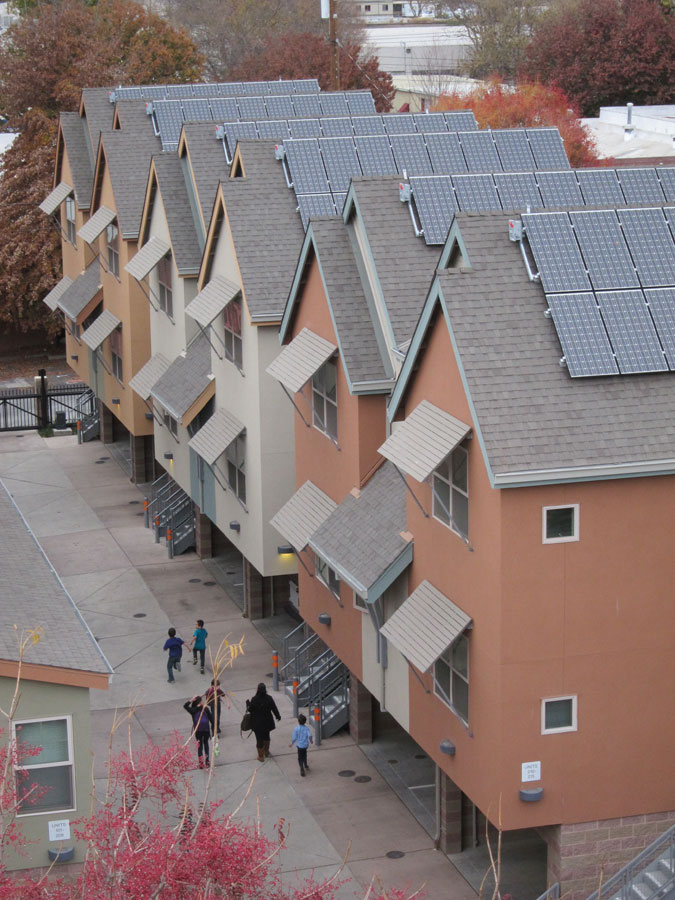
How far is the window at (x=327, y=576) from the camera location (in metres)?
27.1

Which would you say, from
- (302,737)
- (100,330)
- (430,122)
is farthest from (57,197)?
(302,737)

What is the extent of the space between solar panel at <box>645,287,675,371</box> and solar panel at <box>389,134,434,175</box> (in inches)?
414

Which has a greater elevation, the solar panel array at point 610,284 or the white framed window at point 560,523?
the solar panel array at point 610,284

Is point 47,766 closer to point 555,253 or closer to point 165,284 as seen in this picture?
point 555,253

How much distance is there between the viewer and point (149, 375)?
38.8m

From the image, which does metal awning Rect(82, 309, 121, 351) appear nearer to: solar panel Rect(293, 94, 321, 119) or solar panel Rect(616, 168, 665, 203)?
solar panel Rect(293, 94, 321, 119)

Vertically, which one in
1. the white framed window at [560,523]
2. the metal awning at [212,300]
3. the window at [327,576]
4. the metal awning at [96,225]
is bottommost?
the window at [327,576]

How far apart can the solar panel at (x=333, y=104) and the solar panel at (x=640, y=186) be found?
16.8m

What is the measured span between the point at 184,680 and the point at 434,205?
38.2 feet

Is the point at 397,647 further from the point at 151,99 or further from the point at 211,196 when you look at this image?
the point at 151,99

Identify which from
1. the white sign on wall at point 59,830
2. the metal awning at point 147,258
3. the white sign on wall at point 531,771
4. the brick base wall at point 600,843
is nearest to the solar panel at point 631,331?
the white sign on wall at point 531,771

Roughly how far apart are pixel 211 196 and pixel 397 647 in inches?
650

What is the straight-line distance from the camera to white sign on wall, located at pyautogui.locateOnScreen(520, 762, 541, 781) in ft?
66.0

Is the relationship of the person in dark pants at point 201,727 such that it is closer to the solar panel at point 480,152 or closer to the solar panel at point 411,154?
the solar panel at point 411,154
